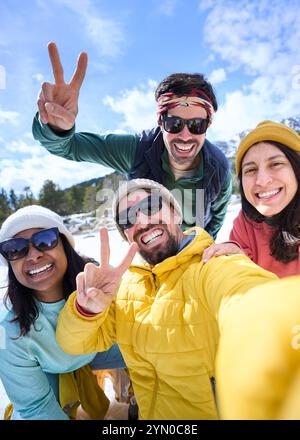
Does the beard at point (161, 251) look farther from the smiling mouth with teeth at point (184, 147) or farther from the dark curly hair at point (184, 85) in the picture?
the dark curly hair at point (184, 85)

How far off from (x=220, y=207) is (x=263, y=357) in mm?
2193

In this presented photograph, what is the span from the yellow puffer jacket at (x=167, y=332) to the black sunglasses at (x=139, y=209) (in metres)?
0.29

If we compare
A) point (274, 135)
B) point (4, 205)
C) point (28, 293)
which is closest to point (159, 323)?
point (28, 293)

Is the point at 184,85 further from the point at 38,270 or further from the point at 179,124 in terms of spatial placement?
the point at 38,270

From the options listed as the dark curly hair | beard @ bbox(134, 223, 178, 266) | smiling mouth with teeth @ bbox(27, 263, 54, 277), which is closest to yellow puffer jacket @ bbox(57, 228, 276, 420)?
beard @ bbox(134, 223, 178, 266)

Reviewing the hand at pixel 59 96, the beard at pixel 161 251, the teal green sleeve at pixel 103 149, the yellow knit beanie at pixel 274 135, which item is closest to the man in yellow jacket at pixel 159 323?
the beard at pixel 161 251

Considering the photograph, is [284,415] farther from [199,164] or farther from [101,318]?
[199,164]

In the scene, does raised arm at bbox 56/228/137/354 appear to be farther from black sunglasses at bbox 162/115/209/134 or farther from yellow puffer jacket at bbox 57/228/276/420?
black sunglasses at bbox 162/115/209/134

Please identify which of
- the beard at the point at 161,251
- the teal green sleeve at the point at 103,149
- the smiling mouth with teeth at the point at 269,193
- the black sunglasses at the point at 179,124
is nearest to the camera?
the beard at the point at 161,251

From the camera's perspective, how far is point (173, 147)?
226 centimetres

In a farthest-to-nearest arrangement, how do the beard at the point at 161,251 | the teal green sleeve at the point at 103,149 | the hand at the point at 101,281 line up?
the teal green sleeve at the point at 103,149
the beard at the point at 161,251
the hand at the point at 101,281

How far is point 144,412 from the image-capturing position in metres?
1.44

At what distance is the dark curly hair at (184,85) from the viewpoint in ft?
7.32
